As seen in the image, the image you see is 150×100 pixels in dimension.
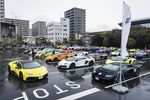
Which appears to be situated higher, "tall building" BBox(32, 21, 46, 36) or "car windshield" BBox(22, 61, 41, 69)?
"tall building" BBox(32, 21, 46, 36)

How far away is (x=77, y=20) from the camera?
404 feet

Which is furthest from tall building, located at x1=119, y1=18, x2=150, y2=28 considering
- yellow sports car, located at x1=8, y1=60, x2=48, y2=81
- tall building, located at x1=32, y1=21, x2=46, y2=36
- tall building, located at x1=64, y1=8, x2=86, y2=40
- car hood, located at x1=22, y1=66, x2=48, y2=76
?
tall building, located at x1=32, y1=21, x2=46, y2=36

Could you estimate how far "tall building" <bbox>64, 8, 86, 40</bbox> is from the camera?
122562 millimetres

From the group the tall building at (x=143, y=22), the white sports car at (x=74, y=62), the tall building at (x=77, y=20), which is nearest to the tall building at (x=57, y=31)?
the tall building at (x=77, y=20)

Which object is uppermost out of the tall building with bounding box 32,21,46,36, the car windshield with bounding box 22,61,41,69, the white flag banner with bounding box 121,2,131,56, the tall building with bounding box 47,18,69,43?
the tall building with bounding box 32,21,46,36

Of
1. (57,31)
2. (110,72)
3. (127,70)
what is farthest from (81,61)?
(57,31)

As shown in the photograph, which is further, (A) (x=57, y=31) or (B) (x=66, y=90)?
(A) (x=57, y=31)

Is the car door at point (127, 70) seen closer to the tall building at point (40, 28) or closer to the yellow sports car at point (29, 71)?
the yellow sports car at point (29, 71)

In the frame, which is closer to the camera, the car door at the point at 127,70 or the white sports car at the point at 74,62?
the car door at the point at 127,70

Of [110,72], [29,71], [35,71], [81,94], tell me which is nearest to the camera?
[81,94]

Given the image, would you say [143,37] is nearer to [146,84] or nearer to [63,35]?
[146,84]

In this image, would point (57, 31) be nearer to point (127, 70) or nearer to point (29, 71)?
point (29, 71)

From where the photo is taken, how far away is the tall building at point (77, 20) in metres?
123

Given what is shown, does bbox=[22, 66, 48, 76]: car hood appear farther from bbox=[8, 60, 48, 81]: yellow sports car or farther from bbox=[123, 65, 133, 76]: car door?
bbox=[123, 65, 133, 76]: car door
